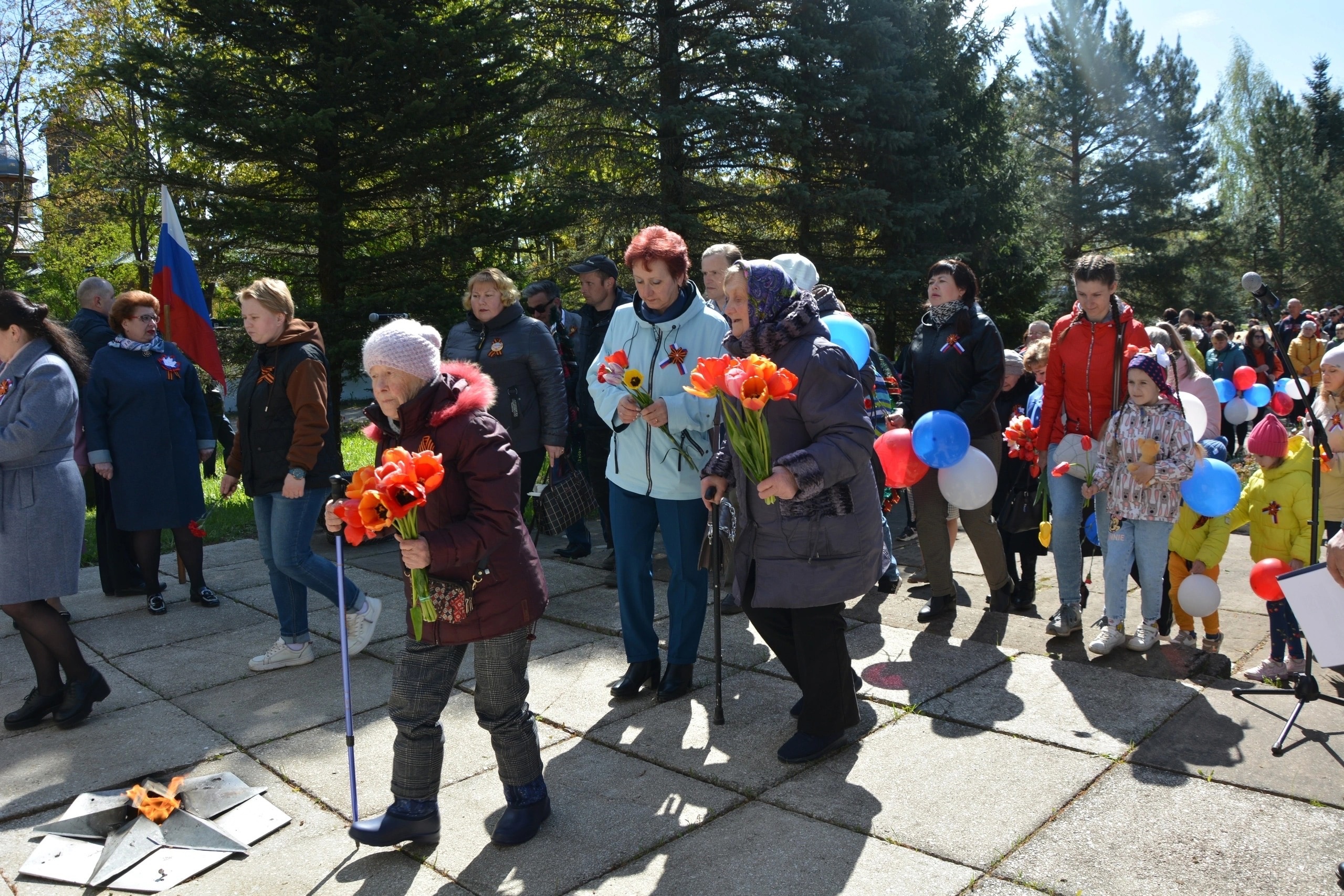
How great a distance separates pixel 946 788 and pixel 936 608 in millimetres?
2091

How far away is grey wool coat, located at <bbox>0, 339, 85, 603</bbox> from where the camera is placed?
4367mm

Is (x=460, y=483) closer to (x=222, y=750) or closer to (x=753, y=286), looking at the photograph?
(x=753, y=286)

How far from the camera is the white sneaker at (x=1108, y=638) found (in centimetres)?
463

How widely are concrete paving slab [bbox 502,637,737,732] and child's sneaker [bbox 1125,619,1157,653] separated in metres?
1.91

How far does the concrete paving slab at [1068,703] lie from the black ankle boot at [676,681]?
1072 mm

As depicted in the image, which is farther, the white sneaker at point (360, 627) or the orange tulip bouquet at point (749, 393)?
the white sneaker at point (360, 627)

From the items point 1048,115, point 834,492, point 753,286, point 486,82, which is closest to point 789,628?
point 834,492

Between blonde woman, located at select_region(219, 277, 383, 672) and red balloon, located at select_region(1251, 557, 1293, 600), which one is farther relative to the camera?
blonde woman, located at select_region(219, 277, 383, 672)

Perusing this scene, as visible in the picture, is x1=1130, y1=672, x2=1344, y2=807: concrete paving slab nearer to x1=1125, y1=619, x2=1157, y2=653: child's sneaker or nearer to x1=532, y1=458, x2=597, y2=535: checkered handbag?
x1=1125, y1=619, x2=1157, y2=653: child's sneaker

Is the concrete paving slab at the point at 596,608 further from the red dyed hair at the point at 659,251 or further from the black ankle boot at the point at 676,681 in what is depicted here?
the red dyed hair at the point at 659,251

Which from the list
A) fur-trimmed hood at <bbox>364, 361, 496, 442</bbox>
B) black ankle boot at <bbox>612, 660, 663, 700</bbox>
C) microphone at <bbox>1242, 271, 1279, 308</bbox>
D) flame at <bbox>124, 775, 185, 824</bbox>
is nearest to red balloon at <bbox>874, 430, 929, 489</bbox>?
black ankle boot at <bbox>612, 660, 663, 700</bbox>

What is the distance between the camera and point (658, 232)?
14.5 feet

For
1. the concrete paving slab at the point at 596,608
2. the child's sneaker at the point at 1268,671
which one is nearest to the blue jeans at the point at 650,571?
the concrete paving slab at the point at 596,608

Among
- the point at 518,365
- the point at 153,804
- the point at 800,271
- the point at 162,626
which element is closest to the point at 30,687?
the point at 162,626
